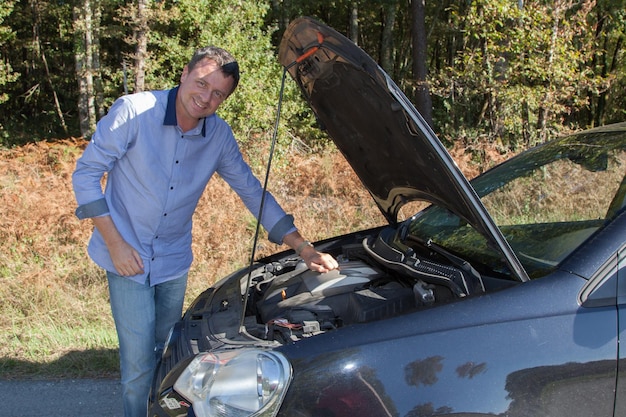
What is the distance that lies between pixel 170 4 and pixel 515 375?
13.5 metres

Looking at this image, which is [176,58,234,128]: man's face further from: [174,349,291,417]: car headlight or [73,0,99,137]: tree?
[73,0,99,137]: tree

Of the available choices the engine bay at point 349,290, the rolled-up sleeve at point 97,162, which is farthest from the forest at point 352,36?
the rolled-up sleeve at point 97,162

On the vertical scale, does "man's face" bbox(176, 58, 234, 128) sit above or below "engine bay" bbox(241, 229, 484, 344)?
above

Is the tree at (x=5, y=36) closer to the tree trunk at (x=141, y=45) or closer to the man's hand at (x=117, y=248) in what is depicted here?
the tree trunk at (x=141, y=45)

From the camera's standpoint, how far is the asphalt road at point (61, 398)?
3.52 metres

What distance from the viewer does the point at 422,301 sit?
2.30 m

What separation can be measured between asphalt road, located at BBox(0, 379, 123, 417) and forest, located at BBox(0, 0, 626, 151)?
6392 millimetres

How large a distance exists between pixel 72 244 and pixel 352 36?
17.9 meters

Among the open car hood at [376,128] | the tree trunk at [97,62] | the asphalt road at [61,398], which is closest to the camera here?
the open car hood at [376,128]

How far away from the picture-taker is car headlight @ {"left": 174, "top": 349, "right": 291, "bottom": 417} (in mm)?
1829

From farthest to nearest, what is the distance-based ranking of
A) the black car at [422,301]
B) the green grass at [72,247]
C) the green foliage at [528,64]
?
1. the green foliage at [528,64]
2. the green grass at [72,247]
3. the black car at [422,301]

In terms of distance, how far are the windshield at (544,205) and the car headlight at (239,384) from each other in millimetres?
933

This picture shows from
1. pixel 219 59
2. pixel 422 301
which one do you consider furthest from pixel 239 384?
pixel 219 59

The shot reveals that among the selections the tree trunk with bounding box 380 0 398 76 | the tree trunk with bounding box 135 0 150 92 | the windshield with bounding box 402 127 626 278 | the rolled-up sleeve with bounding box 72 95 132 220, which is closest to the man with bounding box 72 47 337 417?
the rolled-up sleeve with bounding box 72 95 132 220
